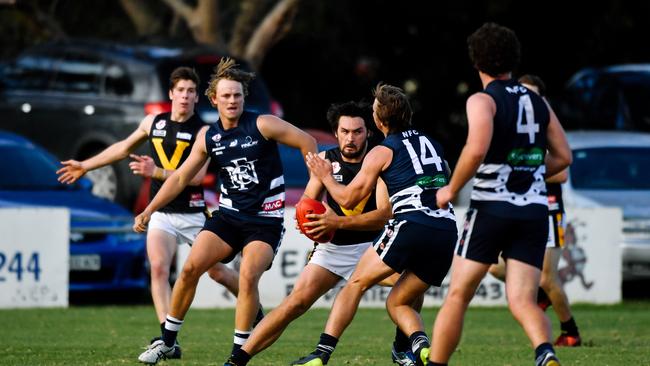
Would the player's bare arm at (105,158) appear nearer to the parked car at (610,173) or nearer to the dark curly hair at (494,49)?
the dark curly hair at (494,49)

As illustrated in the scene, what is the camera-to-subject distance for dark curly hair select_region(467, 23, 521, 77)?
8.43 m

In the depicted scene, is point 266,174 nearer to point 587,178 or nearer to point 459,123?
point 587,178

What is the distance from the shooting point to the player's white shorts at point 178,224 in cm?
1192

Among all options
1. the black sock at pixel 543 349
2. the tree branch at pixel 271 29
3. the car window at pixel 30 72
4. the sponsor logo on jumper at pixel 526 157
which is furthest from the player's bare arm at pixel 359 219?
the tree branch at pixel 271 29

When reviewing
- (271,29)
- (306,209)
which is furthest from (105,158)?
(271,29)

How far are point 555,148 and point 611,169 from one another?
388 inches

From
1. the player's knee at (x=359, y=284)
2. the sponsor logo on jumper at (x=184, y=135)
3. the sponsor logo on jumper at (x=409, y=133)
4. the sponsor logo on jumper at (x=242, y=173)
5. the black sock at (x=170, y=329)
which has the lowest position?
the black sock at (x=170, y=329)

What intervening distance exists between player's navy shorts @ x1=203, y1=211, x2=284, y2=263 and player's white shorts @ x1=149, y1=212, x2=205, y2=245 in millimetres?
1418

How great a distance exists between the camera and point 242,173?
413 inches

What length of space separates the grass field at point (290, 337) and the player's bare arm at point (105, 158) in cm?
133

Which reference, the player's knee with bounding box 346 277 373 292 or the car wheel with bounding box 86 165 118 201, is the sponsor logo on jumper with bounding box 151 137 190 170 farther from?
the car wheel with bounding box 86 165 118 201

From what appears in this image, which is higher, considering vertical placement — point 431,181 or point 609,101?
point 609,101

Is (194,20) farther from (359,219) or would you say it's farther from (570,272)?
(359,219)

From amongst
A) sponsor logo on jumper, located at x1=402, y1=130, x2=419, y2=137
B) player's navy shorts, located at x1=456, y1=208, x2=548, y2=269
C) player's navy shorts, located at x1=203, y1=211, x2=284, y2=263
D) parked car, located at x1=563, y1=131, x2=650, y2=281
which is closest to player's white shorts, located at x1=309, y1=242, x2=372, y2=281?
player's navy shorts, located at x1=203, y1=211, x2=284, y2=263
